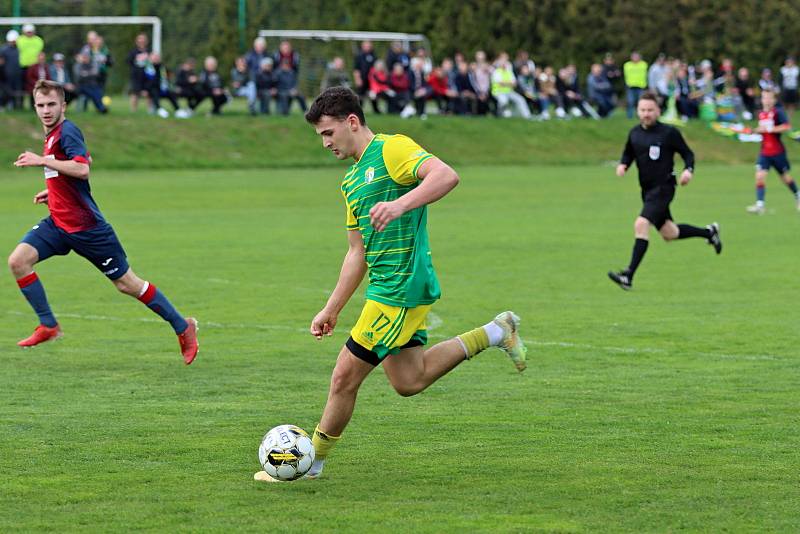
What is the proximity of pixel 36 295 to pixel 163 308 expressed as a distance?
117 cm

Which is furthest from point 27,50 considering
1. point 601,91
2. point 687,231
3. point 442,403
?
point 442,403

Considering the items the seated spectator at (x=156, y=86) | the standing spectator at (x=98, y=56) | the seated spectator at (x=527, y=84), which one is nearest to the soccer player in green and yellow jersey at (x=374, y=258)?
the standing spectator at (x=98, y=56)

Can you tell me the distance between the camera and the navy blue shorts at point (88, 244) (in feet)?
37.2

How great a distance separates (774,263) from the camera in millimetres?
19062

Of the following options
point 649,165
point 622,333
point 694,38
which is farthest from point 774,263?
point 694,38

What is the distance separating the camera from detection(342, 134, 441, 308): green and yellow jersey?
737 centimetres

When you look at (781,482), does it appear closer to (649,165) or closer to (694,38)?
(649,165)

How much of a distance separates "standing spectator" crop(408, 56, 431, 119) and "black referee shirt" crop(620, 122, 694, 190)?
2630cm

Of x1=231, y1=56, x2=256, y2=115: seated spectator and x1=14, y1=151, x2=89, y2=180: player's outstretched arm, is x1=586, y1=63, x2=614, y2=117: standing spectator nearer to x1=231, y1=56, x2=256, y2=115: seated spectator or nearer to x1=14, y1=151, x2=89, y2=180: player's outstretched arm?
x1=231, y1=56, x2=256, y2=115: seated spectator

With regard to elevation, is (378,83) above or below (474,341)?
below

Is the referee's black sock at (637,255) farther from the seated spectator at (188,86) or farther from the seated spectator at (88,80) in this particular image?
the seated spectator at (188,86)

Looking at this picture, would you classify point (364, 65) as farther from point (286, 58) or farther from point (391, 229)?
point (391, 229)

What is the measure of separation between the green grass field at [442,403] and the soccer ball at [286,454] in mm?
92

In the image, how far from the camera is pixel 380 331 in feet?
24.3
